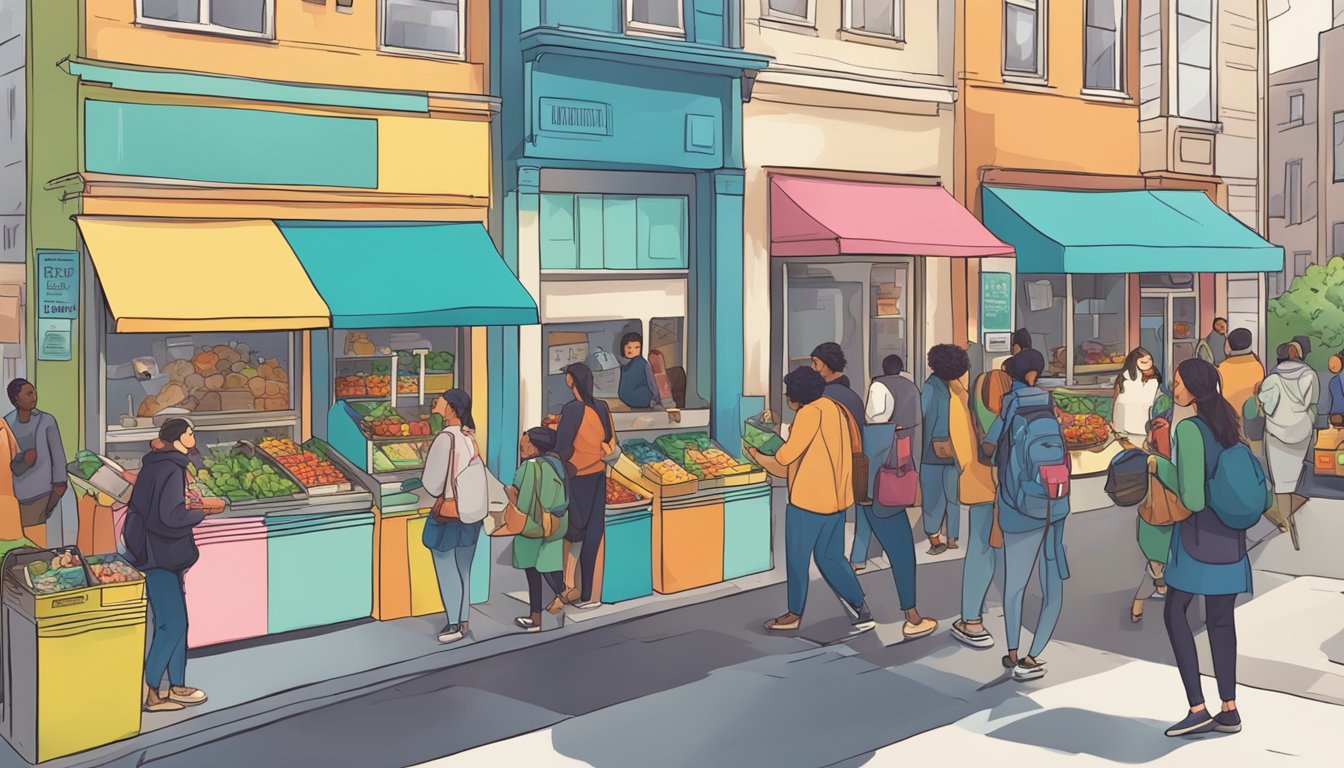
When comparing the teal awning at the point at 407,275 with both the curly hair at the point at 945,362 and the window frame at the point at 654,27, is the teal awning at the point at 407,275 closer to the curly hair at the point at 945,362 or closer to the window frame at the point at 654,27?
the window frame at the point at 654,27

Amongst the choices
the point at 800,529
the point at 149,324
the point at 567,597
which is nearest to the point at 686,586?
the point at 567,597

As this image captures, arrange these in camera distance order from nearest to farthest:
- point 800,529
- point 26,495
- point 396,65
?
point 800,529 → point 26,495 → point 396,65

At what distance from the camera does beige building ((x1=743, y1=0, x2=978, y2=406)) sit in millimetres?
14633

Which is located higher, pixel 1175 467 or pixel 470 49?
pixel 470 49

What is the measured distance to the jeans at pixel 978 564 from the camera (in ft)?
31.4

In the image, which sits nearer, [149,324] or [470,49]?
[149,324]

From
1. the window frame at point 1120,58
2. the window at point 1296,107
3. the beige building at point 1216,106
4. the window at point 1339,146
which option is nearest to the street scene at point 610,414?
the window frame at point 1120,58

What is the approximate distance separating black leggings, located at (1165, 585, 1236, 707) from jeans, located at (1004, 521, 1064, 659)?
3.89ft

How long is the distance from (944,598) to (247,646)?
5725 mm

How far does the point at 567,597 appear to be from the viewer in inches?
431

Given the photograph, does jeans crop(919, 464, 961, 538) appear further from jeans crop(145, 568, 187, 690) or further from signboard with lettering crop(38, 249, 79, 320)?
signboard with lettering crop(38, 249, 79, 320)

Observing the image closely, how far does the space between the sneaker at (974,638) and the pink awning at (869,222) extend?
5348 millimetres

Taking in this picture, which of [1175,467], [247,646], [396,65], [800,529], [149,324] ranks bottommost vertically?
[247,646]

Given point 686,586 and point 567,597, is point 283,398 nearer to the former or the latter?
point 567,597
